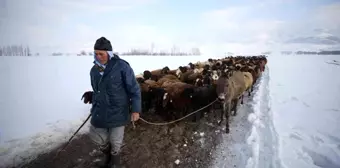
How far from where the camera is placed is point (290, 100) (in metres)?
11.4

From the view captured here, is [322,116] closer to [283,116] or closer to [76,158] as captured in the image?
[283,116]

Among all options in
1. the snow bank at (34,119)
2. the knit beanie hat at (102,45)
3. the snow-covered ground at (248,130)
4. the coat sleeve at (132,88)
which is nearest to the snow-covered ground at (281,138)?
the snow-covered ground at (248,130)

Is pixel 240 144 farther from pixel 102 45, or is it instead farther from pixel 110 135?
pixel 102 45

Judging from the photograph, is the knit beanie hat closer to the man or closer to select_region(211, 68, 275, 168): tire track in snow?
the man

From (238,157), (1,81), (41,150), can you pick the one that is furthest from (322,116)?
(1,81)

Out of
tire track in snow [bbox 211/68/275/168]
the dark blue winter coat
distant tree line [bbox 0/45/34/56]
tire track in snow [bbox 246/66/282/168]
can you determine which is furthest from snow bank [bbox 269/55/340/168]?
distant tree line [bbox 0/45/34/56]

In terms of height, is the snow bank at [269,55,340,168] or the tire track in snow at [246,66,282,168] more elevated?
the tire track in snow at [246,66,282,168]

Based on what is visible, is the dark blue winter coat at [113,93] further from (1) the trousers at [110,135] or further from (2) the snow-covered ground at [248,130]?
(2) the snow-covered ground at [248,130]

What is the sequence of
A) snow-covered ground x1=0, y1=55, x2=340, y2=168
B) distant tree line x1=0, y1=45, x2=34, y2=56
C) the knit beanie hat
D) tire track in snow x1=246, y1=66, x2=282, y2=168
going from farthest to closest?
distant tree line x1=0, y1=45, x2=34, y2=56 → snow-covered ground x1=0, y1=55, x2=340, y2=168 → tire track in snow x1=246, y1=66, x2=282, y2=168 → the knit beanie hat

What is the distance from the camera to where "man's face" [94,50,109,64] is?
3.23 meters

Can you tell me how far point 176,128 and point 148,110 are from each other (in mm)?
1906

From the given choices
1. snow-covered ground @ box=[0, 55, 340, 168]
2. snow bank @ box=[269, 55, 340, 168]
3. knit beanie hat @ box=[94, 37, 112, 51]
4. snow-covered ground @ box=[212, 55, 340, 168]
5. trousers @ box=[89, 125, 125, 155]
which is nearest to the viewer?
knit beanie hat @ box=[94, 37, 112, 51]

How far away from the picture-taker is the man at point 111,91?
3242 millimetres

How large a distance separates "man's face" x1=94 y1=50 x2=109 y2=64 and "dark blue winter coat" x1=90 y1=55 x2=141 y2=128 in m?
0.08
